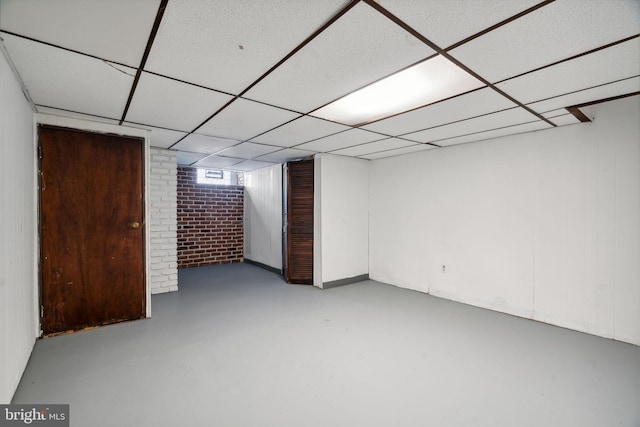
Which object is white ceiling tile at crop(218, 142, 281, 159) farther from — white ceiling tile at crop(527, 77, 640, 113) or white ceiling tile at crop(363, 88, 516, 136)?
white ceiling tile at crop(527, 77, 640, 113)

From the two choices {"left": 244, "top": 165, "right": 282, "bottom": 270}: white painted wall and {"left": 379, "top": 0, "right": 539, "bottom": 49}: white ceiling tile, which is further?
{"left": 244, "top": 165, "right": 282, "bottom": 270}: white painted wall

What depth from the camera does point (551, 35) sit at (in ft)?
5.20

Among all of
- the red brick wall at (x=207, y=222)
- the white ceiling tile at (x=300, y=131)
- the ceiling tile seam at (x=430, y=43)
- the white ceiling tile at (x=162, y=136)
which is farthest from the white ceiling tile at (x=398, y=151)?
the red brick wall at (x=207, y=222)

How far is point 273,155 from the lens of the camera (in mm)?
5203

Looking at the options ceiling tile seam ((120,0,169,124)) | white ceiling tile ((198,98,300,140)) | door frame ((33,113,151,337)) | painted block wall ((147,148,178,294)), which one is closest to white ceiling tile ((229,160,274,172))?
painted block wall ((147,148,178,294))

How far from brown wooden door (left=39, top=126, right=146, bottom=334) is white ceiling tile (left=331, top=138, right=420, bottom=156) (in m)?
2.97

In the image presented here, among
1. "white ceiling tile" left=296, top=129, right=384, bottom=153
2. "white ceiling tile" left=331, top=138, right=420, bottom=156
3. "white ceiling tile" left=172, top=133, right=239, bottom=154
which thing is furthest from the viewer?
"white ceiling tile" left=331, top=138, right=420, bottom=156

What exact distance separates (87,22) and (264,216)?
542 cm

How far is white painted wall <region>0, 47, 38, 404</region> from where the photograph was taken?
184 cm

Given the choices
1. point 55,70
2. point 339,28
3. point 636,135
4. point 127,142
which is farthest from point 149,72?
point 636,135

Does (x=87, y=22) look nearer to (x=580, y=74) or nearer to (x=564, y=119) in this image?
(x=580, y=74)

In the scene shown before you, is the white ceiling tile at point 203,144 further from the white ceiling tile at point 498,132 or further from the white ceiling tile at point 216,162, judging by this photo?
the white ceiling tile at point 498,132

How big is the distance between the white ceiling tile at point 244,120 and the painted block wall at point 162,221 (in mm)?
1625
